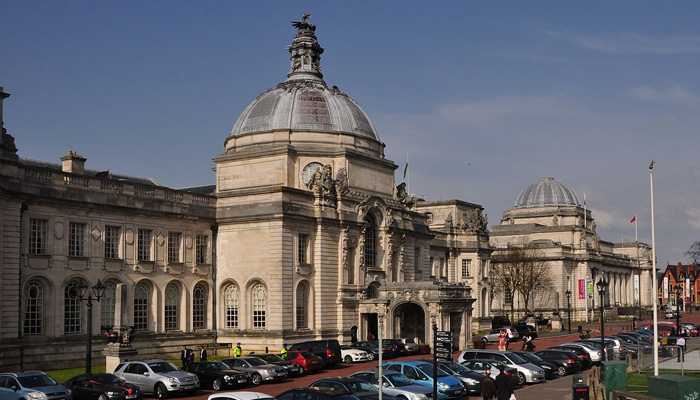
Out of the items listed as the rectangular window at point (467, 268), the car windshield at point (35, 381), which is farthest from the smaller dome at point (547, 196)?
the car windshield at point (35, 381)

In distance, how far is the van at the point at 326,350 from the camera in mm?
51438

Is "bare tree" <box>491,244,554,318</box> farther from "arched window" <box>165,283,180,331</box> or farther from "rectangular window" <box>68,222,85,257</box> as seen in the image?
"rectangular window" <box>68,222,85,257</box>

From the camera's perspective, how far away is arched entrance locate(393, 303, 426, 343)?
69.9 metres

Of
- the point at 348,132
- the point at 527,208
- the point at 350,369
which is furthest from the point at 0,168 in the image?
the point at 527,208

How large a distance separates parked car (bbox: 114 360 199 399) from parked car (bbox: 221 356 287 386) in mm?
3355

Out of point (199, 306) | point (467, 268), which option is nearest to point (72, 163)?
point (199, 306)

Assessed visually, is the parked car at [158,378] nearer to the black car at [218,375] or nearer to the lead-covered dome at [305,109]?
the black car at [218,375]

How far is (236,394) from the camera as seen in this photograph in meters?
29.8

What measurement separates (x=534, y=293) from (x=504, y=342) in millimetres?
66029

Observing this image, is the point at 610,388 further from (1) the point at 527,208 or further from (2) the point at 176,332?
(1) the point at 527,208

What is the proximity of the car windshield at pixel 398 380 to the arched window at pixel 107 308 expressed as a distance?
25524 millimetres

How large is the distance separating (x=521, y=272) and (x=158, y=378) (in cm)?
8405

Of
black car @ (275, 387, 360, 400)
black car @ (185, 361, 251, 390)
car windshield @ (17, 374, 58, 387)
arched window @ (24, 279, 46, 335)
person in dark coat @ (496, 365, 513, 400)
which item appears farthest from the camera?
arched window @ (24, 279, 46, 335)

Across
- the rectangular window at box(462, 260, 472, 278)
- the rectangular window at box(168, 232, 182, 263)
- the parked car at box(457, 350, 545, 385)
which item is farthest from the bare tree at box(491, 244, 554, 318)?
the parked car at box(457, 350, 545, 385)
